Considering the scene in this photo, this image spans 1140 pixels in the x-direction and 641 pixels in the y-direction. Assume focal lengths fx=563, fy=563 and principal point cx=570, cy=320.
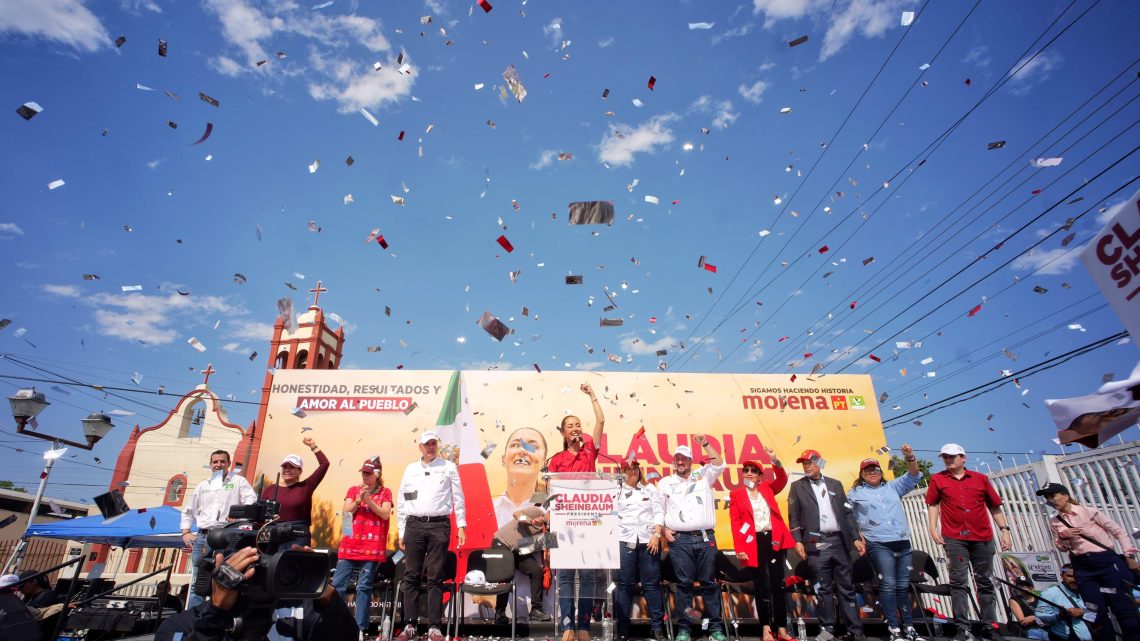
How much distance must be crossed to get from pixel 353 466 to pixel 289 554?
8156 mm

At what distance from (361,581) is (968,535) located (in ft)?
19.7

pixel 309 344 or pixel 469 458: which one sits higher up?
pixel 309 344

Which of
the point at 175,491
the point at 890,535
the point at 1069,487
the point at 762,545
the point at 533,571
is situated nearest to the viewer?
the point at 890,535

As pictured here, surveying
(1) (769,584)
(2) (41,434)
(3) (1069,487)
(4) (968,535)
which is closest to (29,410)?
(2) (41,434)

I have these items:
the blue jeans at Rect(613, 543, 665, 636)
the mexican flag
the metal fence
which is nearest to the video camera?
the blue jeans at Rect(613, 543, 665, 636)

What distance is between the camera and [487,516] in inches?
372

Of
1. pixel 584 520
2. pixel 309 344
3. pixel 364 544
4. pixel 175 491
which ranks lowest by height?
pixel 364 544

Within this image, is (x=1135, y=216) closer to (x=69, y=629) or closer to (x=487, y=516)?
(x=487, y=516)

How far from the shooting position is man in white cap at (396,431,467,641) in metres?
5.10

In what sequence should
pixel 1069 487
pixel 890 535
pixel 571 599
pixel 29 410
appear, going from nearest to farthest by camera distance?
pixel 571 599
pixel 890 535
pixel 1069 487
pixel 29 410

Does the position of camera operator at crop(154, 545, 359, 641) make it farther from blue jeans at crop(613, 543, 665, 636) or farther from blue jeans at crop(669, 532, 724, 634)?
blue jeans at crop(669, 532, 724, 634)

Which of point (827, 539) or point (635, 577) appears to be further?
point (827, 539)

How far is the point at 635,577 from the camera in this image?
5387 millimetres

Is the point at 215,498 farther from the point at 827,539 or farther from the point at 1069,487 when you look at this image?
the point at 1069,487
